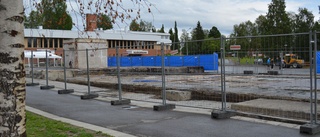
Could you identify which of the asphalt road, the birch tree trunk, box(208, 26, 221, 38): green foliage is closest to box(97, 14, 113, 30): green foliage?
the birch tree trunk

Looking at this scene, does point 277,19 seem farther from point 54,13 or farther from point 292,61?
point 54,13

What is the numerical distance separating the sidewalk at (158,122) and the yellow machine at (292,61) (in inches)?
53.3

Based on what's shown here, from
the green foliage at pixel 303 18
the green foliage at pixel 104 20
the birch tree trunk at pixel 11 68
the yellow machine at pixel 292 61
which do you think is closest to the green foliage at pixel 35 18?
the green foliage at pixel 104 20

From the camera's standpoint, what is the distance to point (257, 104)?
9.41 meters

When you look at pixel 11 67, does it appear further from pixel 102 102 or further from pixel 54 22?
pixel 102 102

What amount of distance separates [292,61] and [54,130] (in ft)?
18.0

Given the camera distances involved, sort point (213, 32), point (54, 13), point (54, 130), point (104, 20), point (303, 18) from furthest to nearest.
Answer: point (213, 32)
point (303, 18)
point (54, 130)
point (54, 13)
point (104, 20)

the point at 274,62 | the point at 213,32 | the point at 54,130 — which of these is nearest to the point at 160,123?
the point at 54,130

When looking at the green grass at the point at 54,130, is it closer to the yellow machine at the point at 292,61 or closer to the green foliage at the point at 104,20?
the green foliage at the point at 104,20

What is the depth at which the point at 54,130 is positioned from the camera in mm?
7273

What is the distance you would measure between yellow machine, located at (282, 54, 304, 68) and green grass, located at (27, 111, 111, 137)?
436 centimetres

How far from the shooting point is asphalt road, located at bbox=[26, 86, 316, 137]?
23.5ft

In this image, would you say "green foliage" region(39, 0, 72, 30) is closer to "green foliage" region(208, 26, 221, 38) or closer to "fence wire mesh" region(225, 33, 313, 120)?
"fence wire mesh" region(225, 33, 313, 120)

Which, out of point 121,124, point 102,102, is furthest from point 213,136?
point 102,102
